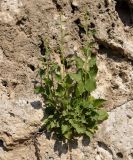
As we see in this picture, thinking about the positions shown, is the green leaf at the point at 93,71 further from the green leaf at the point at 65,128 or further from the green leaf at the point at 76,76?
the green leaf at the point at 65,128

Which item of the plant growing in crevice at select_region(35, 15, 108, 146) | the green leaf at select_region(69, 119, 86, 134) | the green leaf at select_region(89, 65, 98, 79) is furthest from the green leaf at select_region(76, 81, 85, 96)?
the green leaf at select_region(69, 119, 86, 134)

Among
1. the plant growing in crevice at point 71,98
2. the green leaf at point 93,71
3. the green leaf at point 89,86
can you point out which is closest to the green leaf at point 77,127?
the plant growing in crevice at point 71,98

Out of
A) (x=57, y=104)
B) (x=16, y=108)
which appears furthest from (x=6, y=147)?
(x=57, y=104)

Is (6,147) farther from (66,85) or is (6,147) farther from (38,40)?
(38,40)

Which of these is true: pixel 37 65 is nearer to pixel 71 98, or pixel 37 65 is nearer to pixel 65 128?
pixel 71 98

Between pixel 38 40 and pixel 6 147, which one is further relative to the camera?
pixel 38 40

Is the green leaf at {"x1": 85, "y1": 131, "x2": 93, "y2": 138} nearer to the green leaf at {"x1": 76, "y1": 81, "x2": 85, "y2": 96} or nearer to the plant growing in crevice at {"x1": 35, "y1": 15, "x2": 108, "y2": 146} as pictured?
the plant growing in crevice at {"x1": 35, "y1": 15, "x2": 108, "y2": 146}

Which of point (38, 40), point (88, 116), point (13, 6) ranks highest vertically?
point (13, 6)
